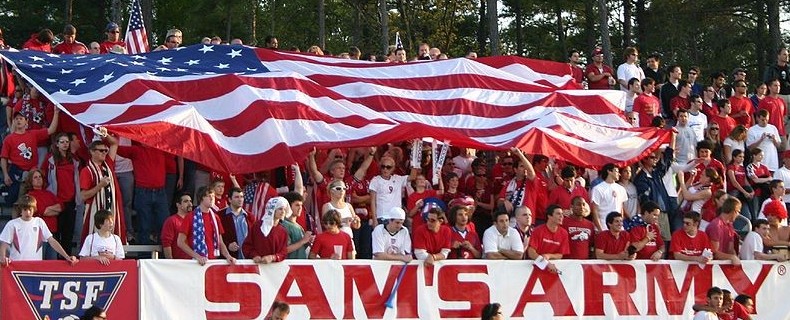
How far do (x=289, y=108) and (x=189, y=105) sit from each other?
4.22 ft

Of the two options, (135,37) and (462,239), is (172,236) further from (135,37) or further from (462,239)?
(135,37)

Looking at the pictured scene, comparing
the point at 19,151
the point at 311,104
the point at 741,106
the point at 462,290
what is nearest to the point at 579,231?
the point at 462,290

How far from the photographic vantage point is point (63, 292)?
14336 mm

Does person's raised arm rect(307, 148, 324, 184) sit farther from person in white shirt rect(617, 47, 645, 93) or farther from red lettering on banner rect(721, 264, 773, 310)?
person in white shirt rect(617, 47, 645, 93)

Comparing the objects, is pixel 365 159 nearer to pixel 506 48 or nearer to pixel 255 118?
pixel 255 118

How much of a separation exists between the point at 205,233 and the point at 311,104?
3.49 meters

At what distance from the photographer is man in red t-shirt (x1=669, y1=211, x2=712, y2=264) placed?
56.8ft

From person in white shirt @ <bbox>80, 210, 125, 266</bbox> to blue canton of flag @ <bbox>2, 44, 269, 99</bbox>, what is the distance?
316cm

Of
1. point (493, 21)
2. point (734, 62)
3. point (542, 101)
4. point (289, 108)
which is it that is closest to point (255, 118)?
point (289, 108)

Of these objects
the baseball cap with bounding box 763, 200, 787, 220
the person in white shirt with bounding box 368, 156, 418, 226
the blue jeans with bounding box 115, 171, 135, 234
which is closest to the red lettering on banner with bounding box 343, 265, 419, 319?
the person in white shirt with bounding box 368, 156, 418, 226

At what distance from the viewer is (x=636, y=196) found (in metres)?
19.0

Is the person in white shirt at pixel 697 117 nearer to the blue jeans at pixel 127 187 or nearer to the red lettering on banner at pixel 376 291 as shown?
the red lettering on banner at pixel 376 291

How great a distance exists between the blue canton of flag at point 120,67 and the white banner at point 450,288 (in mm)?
3707

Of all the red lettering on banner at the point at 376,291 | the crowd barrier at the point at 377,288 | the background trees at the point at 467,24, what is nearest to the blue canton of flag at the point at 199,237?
the crowd barrier at the point at 377,288
